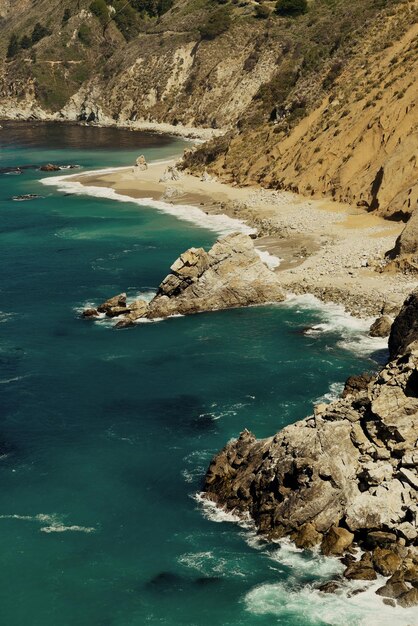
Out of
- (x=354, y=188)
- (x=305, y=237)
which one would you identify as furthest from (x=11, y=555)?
(x=354, y=188)

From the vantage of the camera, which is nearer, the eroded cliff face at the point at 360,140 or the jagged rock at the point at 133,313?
the jagged rock at the point at 133,313

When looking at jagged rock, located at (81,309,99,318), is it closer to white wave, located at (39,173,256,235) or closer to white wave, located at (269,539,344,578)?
white wave, located at (39,173,256,235)

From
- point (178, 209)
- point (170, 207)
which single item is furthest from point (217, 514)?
point (170, 207)

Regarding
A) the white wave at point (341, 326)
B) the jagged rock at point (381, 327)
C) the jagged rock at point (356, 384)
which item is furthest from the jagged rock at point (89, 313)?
the jagged rock at point (356, 384)

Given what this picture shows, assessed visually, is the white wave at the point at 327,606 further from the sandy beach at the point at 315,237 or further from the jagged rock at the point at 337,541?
the sandy beach at the point at 315,237

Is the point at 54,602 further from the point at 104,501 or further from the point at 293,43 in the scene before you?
the point at 293,43
